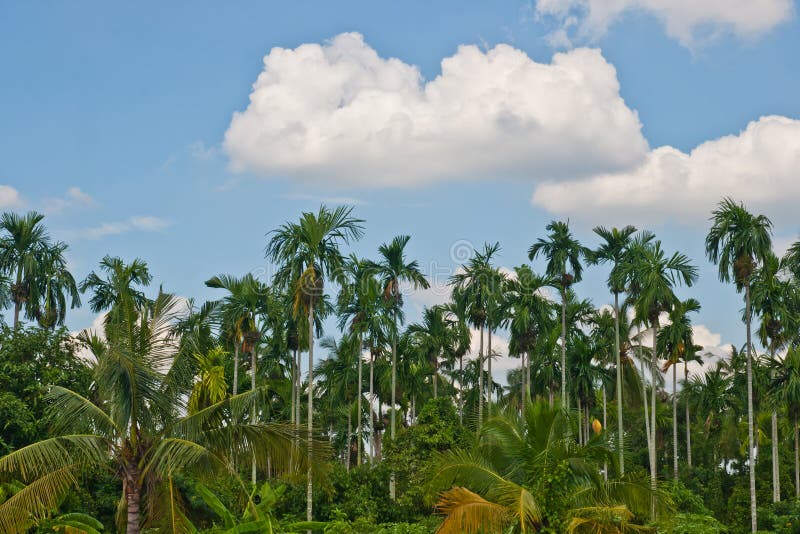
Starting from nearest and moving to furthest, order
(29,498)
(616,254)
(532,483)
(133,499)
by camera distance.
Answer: (133,499)
(29,498)
(532,483)
(616,254)

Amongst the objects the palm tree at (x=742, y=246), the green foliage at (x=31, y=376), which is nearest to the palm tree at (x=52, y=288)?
the green foliage at (x=31, y=376)

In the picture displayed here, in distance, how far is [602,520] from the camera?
59.4ft

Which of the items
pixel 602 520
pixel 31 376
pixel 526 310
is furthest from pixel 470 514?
pixel 526 310

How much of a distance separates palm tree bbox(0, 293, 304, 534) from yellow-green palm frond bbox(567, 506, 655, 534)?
6.24 m

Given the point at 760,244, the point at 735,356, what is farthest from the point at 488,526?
the point at 735,356

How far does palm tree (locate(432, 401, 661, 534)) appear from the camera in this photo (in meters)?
17.6

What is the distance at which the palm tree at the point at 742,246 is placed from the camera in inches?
1793

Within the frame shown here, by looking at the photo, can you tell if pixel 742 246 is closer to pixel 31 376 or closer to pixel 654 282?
pixel 654 282

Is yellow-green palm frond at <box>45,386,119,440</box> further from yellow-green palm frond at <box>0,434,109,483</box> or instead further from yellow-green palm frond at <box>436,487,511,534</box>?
yellow-green palm frond at <box>436,487,511,534</box>

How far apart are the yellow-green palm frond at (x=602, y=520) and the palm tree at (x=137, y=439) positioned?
20.5 ft

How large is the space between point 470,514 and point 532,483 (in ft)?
8.22

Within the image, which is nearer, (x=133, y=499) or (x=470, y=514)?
(x=470, y=514)

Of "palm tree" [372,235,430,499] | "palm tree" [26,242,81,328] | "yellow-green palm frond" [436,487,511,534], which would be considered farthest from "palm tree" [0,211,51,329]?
"yellow-green palm frond" [436,487,511,534]

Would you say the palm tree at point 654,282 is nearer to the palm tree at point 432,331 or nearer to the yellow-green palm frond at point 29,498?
the palm tree at point 432,331
